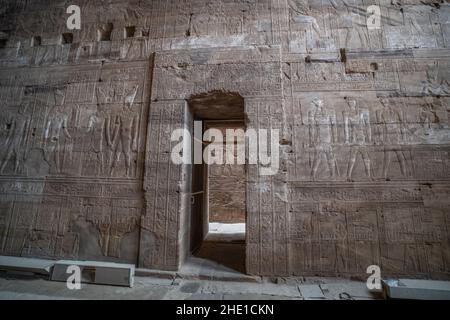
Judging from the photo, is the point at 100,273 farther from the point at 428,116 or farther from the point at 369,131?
the point at 428,116

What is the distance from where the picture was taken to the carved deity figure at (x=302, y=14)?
3.74 metres

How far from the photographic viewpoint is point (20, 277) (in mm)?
3092

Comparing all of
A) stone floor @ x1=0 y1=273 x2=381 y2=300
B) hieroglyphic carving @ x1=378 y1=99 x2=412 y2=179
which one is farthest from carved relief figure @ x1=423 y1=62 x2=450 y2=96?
stone floor @ x1=0 y1=273 x2=381 y2=300

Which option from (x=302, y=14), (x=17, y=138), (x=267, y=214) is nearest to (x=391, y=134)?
(x=267, y=214)

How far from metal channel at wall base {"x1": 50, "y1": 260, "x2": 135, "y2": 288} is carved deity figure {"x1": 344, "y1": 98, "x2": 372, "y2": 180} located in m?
3.35

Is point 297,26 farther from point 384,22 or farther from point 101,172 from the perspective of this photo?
point 101,172

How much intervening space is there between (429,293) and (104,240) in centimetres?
423

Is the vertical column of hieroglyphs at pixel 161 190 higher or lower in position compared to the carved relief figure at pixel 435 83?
lower

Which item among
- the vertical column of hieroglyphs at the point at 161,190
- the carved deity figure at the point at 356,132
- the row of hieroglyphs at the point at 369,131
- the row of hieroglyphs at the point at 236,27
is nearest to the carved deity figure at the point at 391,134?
the row of hieroglyphs at the point at 369,131

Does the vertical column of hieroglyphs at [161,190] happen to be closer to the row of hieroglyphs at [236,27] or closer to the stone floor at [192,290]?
the stone floor at [192,290]

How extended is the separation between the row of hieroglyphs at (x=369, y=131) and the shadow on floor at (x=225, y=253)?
1.82 m

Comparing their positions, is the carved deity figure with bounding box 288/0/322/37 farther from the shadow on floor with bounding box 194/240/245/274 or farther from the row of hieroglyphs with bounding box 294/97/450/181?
the shadow on floor with bounding box 194/240/245/274

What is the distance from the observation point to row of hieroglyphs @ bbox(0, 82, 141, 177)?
3.63 meters

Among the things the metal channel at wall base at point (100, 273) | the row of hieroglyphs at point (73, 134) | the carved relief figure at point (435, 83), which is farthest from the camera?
the row of hieroglyphs at point (73, 134)
